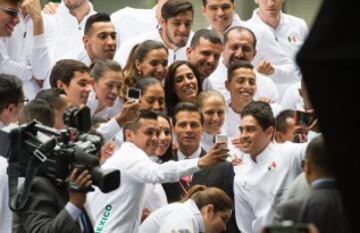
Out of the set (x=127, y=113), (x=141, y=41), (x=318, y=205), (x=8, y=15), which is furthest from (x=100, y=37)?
(x=318, y=205)

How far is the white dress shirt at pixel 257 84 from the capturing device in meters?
9.50

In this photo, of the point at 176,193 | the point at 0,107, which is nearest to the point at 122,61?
the point at 176,193

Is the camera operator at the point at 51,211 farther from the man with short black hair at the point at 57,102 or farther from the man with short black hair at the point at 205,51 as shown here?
the man with short black hair at the point at 205,51

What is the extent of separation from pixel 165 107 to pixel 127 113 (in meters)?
0.95

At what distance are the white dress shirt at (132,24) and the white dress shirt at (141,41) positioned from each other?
0.49 feet

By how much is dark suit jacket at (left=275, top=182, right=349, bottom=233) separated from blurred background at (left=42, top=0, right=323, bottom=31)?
977 cm

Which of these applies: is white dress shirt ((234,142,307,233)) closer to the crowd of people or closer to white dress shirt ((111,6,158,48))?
the crowd of people

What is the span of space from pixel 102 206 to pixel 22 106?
44.8 inches

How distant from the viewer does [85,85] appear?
826 cm

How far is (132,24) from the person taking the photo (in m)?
9.94

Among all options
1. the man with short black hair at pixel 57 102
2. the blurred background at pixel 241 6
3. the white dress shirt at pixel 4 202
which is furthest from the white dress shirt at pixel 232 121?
the blurred background at pixel 241 6

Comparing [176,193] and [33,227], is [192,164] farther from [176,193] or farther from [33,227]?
[33,227]

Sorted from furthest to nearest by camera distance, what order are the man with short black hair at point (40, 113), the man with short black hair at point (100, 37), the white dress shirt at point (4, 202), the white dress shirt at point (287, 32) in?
the white dress shirt at point (287, 32), the man with short black hair at point (100, 37), the man with short black hair at point (40, 113), the white dress shirt at point (4, 202)

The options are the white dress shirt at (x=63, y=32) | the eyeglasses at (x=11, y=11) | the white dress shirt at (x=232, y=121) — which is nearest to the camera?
the eyeglasses at (x=11, y=11)
